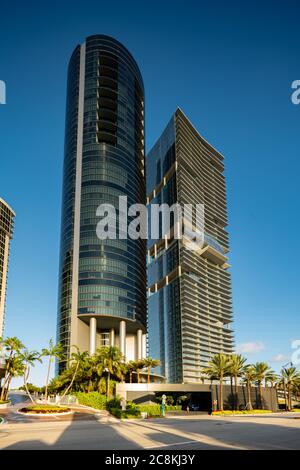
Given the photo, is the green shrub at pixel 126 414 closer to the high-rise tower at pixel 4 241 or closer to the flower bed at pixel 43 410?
the flower bed at pixel 43 410

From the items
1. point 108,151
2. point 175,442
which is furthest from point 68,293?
point 175,442

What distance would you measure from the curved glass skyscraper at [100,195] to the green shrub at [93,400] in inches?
1883

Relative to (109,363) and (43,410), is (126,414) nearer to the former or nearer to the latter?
(43,410)

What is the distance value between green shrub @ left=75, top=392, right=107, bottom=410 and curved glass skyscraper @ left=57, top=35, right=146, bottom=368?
1883 inches

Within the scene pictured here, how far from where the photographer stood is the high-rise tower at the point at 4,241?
184m

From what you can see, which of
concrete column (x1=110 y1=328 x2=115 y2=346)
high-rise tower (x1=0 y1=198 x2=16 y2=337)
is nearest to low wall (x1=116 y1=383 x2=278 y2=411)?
concrete column (x1=110 y1=328 x2=115 y2=346)

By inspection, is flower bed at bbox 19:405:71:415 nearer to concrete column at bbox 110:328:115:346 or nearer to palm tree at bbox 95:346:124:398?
palm tree at bbox 95:346:124:398

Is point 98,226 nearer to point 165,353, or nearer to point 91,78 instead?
point 91,78

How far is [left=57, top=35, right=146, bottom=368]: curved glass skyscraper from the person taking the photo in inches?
5039

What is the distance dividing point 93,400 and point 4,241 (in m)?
133

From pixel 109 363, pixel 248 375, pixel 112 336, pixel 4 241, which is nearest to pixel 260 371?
pixel 248 375

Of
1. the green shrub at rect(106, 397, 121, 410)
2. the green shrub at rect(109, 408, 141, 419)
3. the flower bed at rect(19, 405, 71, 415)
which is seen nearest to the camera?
the flower bed at rect(19, 405, 71, 415)

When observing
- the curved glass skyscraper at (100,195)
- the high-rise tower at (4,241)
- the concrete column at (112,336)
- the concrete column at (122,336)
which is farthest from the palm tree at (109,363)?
the high-rise tower at (4,241)

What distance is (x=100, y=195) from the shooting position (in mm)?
135625
